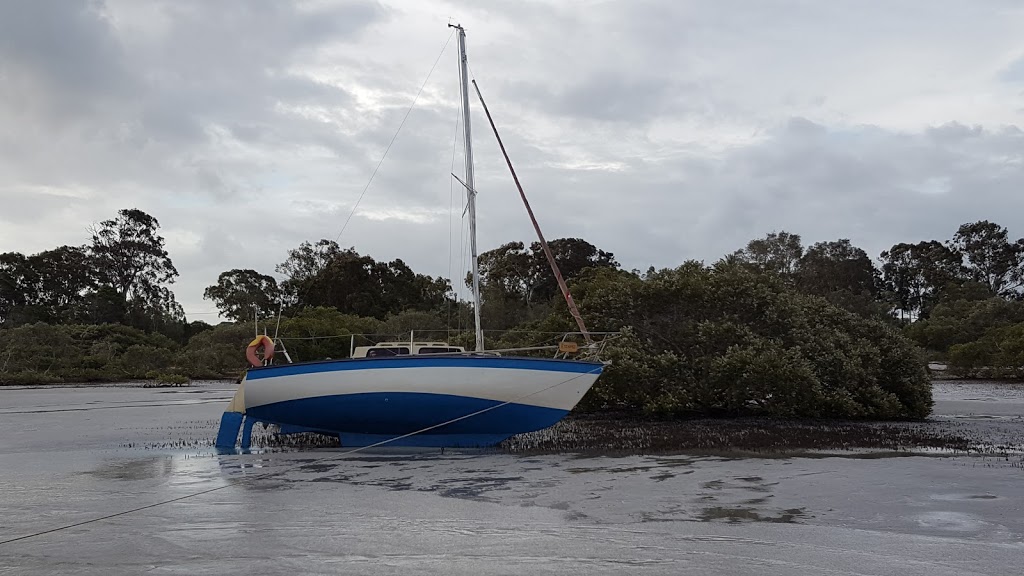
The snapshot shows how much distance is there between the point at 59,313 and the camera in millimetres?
67875

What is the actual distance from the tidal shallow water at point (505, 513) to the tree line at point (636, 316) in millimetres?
4263

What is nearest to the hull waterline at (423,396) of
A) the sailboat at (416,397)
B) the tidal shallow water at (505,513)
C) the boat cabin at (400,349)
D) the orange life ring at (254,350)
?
the sailboat at (416,397)

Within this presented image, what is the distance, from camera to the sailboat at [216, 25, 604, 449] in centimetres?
1470

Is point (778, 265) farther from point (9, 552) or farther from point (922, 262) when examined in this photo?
point (9, 552)

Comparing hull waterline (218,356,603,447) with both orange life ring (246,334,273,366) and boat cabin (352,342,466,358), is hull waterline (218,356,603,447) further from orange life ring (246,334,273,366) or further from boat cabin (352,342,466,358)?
boat cabin (352,342,466,358)

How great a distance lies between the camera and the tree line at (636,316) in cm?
1958

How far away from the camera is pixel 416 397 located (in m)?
14.8

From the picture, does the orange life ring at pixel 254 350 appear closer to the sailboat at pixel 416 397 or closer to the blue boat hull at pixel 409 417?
the sailboat at pixel 416 397

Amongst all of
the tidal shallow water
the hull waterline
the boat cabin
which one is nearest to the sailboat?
the hull waterline

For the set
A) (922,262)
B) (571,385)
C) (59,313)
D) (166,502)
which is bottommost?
(166,502)

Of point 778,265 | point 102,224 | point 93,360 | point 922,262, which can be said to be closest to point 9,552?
point 93,360

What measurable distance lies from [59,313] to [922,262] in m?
74.0

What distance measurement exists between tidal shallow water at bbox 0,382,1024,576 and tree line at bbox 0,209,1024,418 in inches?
168

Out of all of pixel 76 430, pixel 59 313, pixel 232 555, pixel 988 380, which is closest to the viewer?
pixel 232 555
